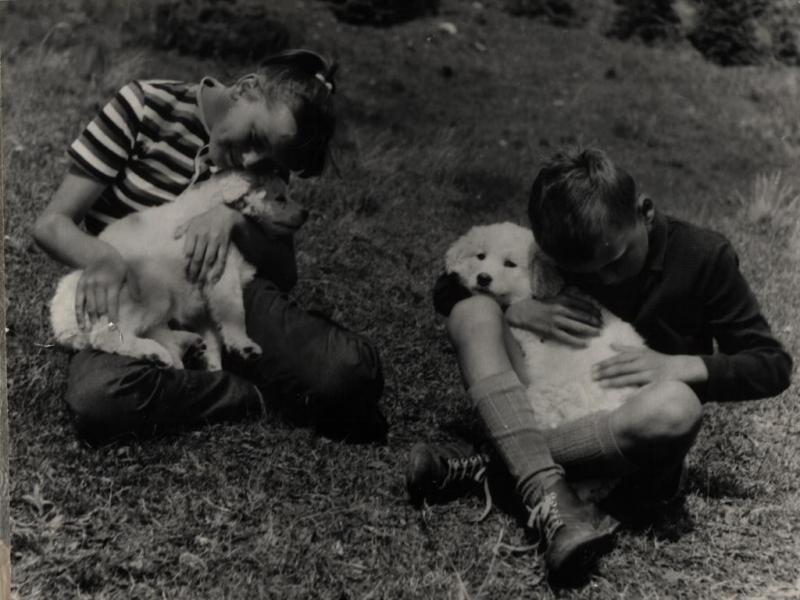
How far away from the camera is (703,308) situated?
2.11 metres

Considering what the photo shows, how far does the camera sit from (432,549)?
75.9 inches

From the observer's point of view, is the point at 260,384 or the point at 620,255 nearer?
the point at 620,255

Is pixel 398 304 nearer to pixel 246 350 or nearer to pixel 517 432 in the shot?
pixel 246 350

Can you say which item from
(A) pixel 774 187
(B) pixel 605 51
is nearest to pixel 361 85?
(B) pixel 605 51

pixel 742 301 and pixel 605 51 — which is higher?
pixel 605 51

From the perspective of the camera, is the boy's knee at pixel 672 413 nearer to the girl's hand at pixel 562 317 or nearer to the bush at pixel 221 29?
the girl's hand at pixel 562 317

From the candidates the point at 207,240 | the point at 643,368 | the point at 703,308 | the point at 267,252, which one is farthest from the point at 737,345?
the point at 207,240

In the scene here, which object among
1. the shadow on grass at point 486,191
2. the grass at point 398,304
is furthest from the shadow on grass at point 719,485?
the shadow on grass at point 486,191

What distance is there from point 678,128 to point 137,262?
2.10 metres

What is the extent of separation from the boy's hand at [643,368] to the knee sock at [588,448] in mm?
88

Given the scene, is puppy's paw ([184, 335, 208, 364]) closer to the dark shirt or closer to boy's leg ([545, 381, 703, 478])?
the dark shirt

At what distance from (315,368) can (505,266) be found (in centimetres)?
54

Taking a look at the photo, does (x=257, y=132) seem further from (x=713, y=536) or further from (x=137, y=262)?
(x=713, y=536)

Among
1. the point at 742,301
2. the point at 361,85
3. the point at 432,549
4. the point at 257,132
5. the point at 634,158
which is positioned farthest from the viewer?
the point at 634,158
